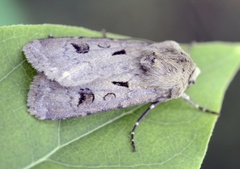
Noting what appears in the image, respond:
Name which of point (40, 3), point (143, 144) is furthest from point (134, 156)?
point (40, 3)

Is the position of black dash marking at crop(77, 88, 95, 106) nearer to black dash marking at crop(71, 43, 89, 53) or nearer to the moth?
the moth

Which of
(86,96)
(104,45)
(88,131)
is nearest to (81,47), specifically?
(104,45)

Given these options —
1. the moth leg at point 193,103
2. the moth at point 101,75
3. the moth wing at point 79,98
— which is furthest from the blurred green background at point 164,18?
the moth wing at point 79,98

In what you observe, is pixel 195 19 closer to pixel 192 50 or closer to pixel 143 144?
pixel 192 50

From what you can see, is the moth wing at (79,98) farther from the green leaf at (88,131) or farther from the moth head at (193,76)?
the moth head at (193,76)

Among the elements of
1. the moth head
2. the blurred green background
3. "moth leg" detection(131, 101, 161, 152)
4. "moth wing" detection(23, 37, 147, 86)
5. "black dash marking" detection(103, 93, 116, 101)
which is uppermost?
"moth wing" detection(23, 37, 147, 86)

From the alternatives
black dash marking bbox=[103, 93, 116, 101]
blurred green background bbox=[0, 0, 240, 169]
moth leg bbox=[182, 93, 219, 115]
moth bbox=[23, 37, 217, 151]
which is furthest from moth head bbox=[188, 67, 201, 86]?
blurred green background bbox=[0, 0, 240, 169]
